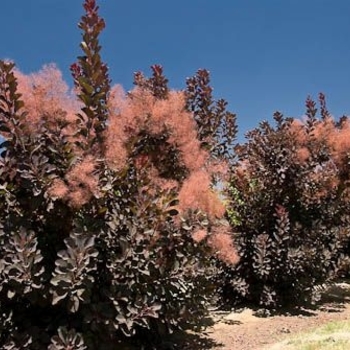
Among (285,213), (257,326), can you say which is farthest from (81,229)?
(285,213)

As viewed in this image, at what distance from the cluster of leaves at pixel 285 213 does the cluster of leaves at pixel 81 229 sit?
2785 mm

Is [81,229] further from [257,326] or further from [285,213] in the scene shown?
[285,213]

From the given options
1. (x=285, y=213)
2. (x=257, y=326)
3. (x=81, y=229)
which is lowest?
(x=257, y=326)

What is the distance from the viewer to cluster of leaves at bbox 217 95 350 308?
7.44 metres

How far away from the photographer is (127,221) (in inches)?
181

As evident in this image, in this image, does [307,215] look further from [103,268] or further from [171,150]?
[103,268]

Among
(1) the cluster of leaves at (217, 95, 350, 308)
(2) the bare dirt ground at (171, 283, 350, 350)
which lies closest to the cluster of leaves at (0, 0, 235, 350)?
(2) the bare dirt ground at (171, 283, 350, 350)

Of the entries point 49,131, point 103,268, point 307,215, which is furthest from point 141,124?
point 307,215

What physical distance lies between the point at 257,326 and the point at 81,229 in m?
3.47

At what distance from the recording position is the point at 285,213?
739cm

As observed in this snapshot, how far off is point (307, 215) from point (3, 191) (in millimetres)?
4984

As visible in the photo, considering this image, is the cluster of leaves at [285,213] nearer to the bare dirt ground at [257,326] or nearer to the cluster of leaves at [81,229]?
the bare dirt ground at [257,326]

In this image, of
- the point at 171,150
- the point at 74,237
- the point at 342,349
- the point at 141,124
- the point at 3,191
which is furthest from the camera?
the point at 171,150

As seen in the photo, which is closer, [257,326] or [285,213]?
[257,326]
